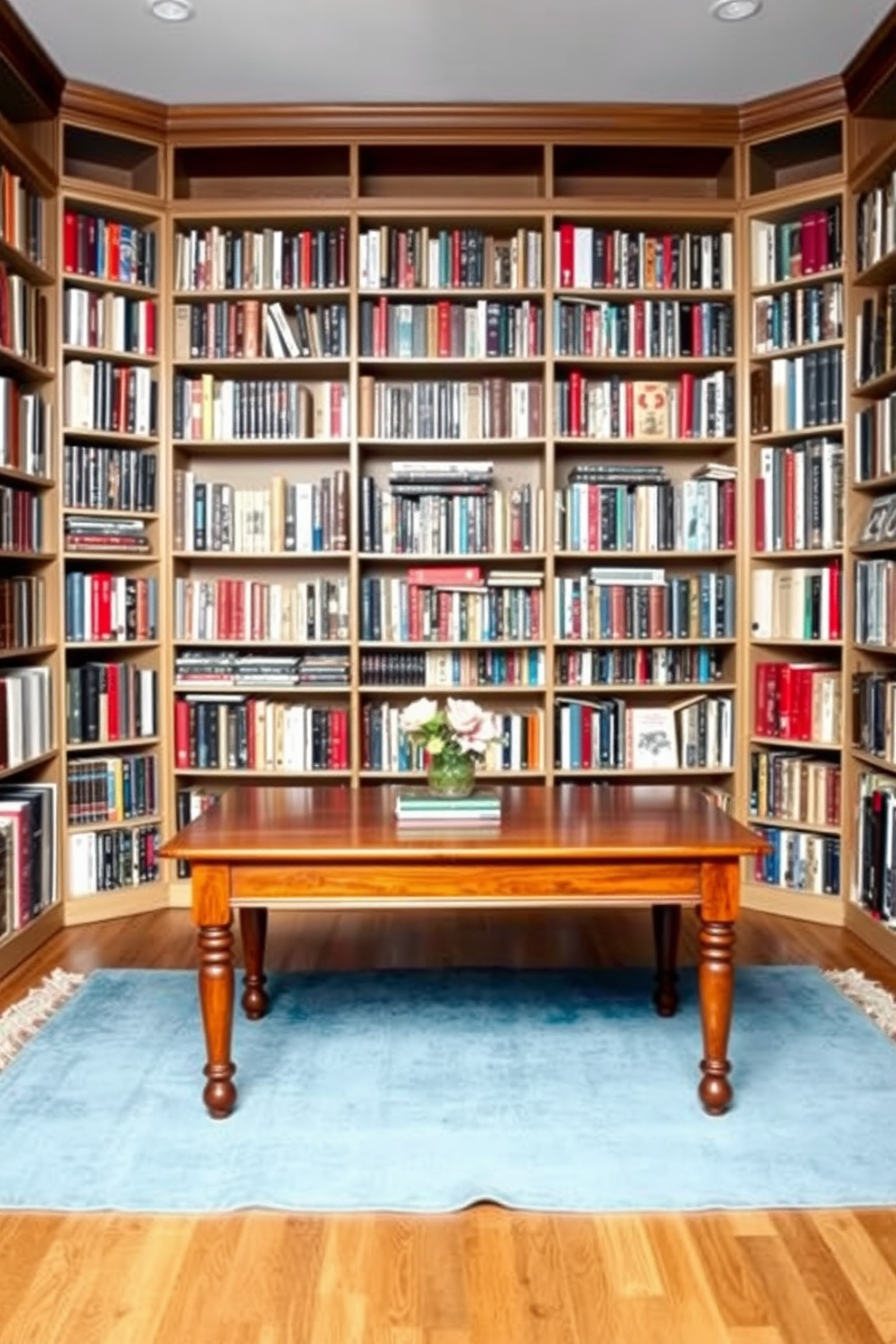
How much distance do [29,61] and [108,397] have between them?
1065mm

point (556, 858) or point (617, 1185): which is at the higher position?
point (556, 858)

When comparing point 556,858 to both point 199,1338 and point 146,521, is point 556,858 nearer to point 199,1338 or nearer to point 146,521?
point 199,1338

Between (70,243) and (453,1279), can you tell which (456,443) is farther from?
(453,1279)

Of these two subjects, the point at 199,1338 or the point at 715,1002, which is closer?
the point at 199,1338

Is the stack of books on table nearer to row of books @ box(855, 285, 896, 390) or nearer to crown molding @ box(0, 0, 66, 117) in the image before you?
row of books @ box(855, 285, 896, 390)

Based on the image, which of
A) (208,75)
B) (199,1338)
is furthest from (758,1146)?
(208,75)

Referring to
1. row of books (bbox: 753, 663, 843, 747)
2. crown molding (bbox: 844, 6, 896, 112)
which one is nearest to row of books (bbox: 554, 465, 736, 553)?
row of books (bbox: 753, 663, 843, 747)

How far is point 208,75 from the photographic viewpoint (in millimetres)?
3682

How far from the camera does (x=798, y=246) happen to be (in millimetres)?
3939

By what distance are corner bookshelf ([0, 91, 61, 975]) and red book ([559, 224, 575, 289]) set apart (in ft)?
5.89

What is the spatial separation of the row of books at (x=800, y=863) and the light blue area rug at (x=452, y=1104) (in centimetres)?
79

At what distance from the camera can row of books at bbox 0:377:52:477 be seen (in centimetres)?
345

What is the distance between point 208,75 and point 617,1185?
3578mm

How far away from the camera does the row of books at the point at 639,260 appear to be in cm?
399
